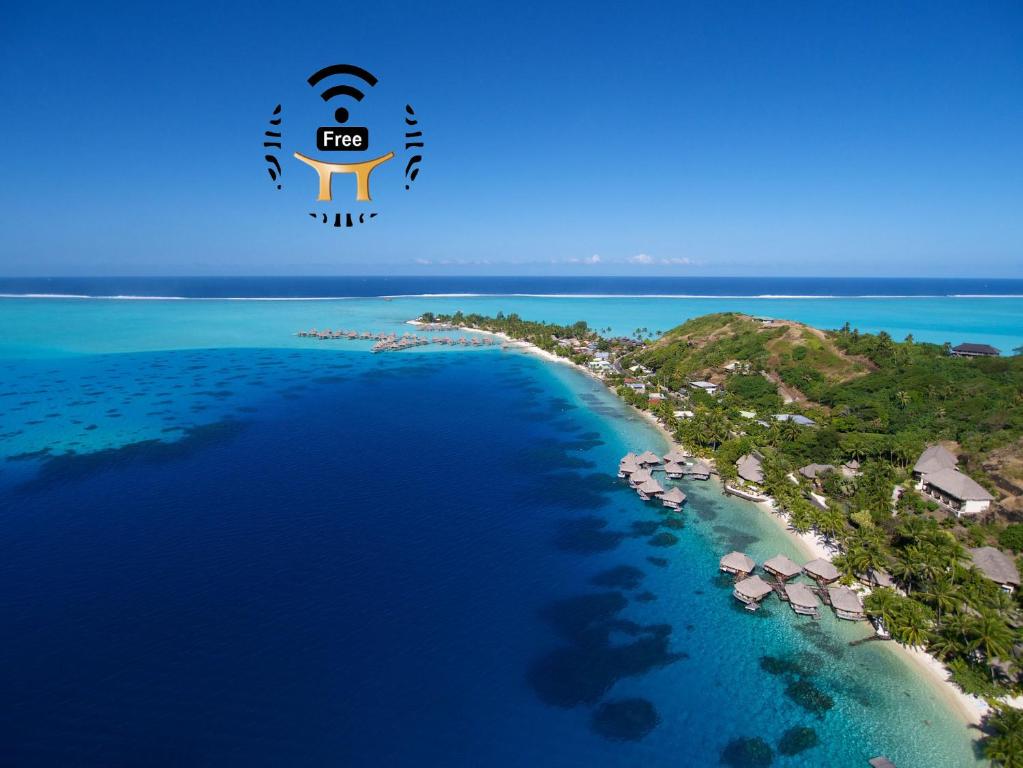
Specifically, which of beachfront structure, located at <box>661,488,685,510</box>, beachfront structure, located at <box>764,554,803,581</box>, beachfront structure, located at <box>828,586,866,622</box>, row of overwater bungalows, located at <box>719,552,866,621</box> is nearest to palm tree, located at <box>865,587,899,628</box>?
beachfront structure, located at <box>828,586,866,622</box>

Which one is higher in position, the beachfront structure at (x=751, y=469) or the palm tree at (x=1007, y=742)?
the beachfront structure at (x=751, y=469)

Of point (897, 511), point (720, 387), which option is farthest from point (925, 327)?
point (897, 511)

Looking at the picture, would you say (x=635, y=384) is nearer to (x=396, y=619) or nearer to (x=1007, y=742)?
(x=396, y=619)

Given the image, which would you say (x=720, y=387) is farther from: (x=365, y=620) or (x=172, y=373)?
(x=172, y=373)

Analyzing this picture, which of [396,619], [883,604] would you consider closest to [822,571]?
[883,604]

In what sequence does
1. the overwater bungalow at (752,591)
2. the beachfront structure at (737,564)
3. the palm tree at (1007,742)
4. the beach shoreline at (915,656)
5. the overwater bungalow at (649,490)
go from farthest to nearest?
the overwater bungalow at (649,490) < the beachfront structure at (737,564) < the overwater bungalow at (752,591) < the beach shoreline at (915,656) < the palm tree at (1007,742)

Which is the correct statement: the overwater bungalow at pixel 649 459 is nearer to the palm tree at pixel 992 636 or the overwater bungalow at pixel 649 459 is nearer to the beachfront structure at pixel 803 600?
the beachfront structure at pixel 803 600

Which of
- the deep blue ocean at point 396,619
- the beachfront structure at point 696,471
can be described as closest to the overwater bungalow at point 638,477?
the deep blue ocean at point 396,619
